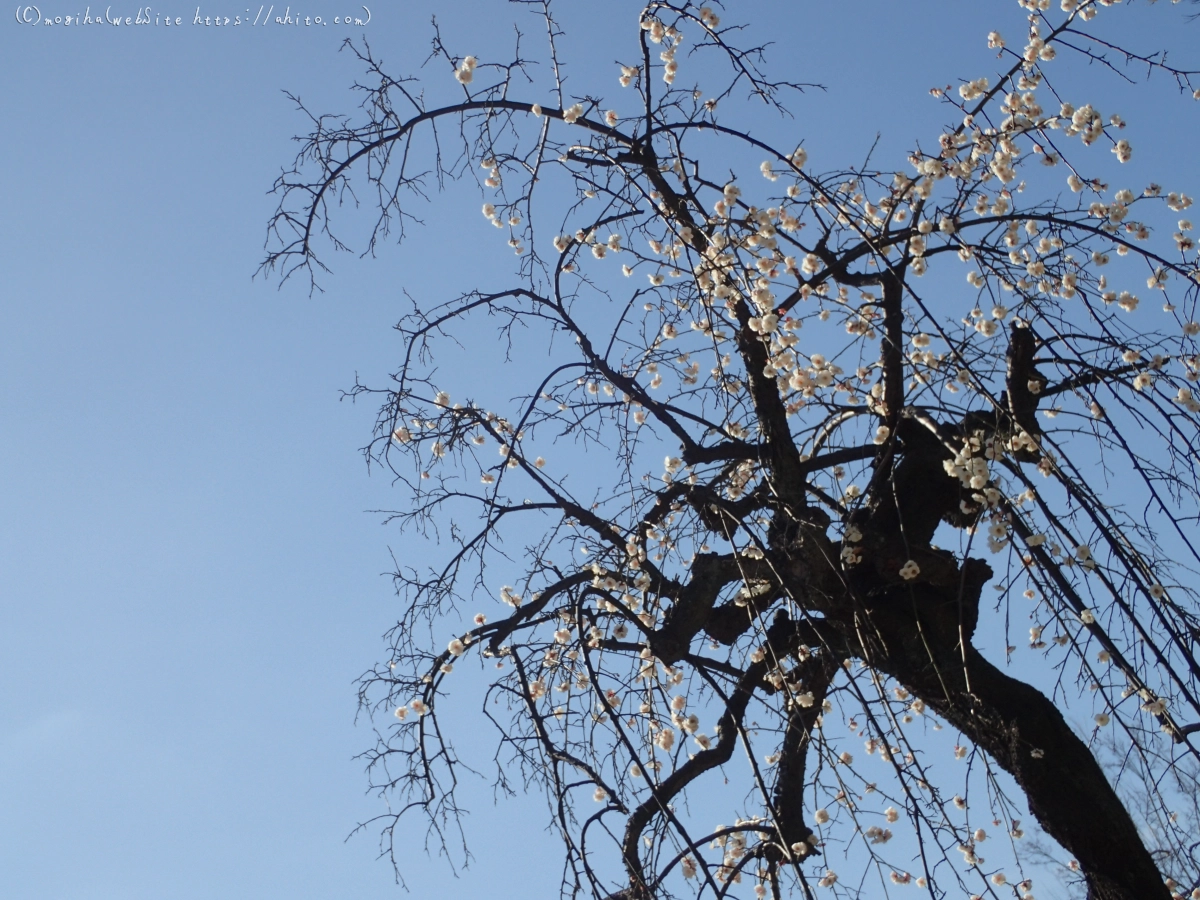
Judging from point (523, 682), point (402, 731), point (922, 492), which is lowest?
point (523, 682)

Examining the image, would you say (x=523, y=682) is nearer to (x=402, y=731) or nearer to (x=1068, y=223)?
(x=402, y=731)

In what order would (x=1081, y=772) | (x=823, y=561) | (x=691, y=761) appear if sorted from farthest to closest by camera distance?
1. (x=691, y=761)
2. (x=823, y=561)
3. (x=1081, y=772)

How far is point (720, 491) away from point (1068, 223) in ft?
5.14

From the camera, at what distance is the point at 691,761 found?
399 centimetres

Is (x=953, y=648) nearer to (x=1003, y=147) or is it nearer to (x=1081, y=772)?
(x=1081, y=772)

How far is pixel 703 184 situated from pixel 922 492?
1.32 metres

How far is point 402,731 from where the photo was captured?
12.3 feet

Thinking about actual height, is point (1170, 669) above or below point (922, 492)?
below

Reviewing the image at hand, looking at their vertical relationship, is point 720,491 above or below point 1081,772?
above

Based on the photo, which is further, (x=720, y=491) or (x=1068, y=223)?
(x=720, y=491)

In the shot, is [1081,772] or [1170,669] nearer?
[1170,669]

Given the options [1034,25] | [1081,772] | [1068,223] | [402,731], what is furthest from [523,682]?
[1034,25]

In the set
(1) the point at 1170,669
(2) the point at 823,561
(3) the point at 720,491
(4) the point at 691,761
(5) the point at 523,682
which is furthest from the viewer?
(3) the point at 720,491

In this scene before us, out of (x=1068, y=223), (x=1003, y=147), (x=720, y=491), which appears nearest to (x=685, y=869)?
(x=720, y=491)
